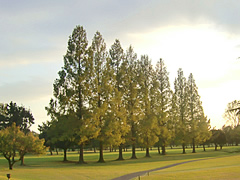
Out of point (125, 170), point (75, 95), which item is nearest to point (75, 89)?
point (75, 95)

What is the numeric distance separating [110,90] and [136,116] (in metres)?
10.1

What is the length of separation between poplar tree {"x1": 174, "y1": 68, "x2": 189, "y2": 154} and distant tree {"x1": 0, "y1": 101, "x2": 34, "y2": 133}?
1820 inches

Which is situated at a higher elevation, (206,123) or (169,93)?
(169,93)

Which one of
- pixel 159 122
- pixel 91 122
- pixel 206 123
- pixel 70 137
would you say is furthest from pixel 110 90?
pixel 206 123

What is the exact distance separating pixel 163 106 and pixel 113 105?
20.7 meters

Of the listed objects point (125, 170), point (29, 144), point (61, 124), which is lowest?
point (125, 170)

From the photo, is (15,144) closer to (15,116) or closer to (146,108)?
(146,108)

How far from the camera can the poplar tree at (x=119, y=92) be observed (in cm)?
4669

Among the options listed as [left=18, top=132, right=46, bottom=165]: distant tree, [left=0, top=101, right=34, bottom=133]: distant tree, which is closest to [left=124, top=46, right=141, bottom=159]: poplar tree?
[left=18, top=132, right=46, bottom=165]: distant tree

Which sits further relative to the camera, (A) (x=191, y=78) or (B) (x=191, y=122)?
(A) (x=191, y=78)

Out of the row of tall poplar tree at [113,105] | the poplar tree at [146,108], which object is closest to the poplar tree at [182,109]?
the row of tall poplar tree at [113,105]

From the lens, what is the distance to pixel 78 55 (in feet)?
148

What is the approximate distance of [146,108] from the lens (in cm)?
5716

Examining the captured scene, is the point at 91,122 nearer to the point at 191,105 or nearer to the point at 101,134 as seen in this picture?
the point at 101,134
